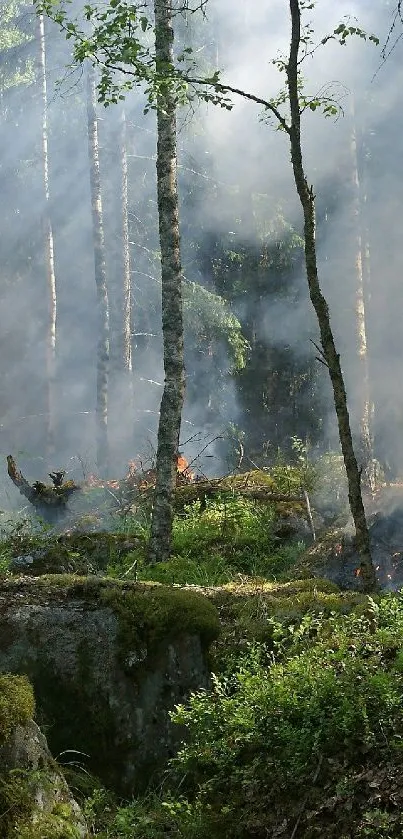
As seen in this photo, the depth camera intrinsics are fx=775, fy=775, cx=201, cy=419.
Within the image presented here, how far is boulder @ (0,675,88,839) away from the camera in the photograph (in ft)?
10.3

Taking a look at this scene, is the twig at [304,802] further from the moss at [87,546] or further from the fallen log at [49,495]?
the fallen log at [49,495]

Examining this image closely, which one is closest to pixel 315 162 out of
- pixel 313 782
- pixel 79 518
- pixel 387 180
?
pixel 387 180

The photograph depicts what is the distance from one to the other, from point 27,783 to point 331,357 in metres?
3.84

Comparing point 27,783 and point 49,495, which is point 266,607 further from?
point 49,495

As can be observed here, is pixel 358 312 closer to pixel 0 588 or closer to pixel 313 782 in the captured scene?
pixel 0 588

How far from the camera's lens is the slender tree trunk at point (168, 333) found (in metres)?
8.27

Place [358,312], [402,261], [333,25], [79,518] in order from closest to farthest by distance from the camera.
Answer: [79,518] < [358,312] < [333,25] < [402,261]

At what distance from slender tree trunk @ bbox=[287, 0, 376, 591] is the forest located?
0.03 meters

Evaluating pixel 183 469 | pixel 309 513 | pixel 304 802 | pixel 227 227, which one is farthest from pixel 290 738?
pixel 227 227

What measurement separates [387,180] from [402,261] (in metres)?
2.51

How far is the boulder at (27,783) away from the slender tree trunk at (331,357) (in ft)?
10.1

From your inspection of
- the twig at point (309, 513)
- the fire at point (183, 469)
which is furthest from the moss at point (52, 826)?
the fire at point (183, 469)

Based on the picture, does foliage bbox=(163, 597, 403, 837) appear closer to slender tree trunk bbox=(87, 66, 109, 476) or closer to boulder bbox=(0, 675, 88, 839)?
boulder bbox=(0, 675, 88, 839)

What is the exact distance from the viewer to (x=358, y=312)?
56.0 ft
